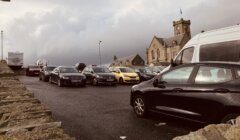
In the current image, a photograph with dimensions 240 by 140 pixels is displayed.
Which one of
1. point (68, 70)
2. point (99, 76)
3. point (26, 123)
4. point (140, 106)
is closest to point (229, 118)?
point (140, 106)

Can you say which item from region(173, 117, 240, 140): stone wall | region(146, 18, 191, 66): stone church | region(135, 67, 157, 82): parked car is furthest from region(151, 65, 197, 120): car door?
region(146, 18, 191, 66): stone church

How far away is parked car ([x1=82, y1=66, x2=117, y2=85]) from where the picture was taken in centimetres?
2400

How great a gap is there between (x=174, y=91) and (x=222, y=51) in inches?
155

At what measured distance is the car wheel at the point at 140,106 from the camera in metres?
9.02

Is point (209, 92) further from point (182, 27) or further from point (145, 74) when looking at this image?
point (182, 27)

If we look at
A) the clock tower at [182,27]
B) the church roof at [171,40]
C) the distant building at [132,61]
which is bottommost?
the distant building at [132,61]

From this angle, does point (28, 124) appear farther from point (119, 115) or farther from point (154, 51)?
point (154, 51)

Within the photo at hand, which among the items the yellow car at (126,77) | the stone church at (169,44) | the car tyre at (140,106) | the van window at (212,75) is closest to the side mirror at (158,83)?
the car tyre at (140,106)

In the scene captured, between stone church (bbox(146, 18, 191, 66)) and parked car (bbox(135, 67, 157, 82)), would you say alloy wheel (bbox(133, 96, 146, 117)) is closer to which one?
parked car (bbox(135, 67, 157, 82))

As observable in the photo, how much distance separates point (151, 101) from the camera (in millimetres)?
8719

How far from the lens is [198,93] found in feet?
23.5

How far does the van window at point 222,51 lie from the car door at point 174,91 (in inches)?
127

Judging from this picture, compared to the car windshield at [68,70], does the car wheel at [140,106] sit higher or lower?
lower

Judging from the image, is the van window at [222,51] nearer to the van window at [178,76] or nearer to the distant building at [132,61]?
the van window at [178,76]
